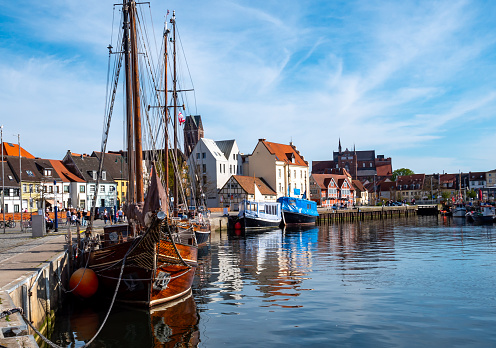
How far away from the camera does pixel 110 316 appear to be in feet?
57.0

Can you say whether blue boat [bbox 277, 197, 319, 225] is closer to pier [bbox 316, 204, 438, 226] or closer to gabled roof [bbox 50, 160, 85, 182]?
pier [bbox 316, 204, 438, 226]

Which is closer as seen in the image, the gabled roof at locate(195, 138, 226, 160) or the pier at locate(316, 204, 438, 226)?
the pier at locate(316, 204, 438, 226)

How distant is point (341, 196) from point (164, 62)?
344 ft

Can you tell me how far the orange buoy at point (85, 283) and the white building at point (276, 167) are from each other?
7855cm

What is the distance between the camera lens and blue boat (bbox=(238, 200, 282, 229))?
60.6 metres

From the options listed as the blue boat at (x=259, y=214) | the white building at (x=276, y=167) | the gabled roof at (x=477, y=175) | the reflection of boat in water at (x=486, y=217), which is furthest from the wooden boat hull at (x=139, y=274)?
the gabled roof at (x=477, y=175)

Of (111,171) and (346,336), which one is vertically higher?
(111,171)

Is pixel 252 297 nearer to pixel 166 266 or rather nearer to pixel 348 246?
pixel 166 266

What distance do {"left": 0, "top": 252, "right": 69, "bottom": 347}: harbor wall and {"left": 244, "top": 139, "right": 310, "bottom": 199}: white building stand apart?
79.5 meters

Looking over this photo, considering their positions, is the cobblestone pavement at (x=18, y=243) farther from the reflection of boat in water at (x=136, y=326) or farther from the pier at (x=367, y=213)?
the pier at (x=367, y=213)

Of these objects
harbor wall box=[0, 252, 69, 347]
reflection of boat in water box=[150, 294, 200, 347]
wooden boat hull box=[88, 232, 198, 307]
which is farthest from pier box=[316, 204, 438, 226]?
harbor wall box=[0, 252, 69, 347]

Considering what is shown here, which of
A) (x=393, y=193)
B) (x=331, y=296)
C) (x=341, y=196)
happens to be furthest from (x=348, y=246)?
(x=393, y=193)

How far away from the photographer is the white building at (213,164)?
301ft

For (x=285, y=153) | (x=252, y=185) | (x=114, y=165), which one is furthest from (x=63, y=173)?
(x=285, y=153)
